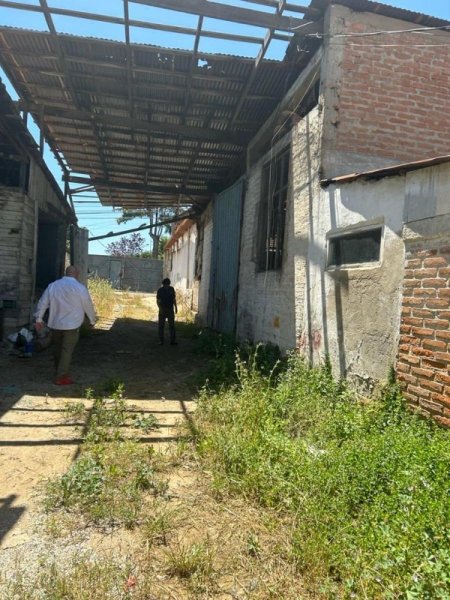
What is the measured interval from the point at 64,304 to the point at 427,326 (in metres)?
4.60

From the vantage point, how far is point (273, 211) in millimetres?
7500

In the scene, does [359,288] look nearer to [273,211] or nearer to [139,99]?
[273,211]

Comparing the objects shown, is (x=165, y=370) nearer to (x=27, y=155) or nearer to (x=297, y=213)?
(x=297, y=213)

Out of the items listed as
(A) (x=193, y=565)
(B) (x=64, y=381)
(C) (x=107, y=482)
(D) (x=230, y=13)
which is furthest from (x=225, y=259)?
(A) (x=193, y=565)

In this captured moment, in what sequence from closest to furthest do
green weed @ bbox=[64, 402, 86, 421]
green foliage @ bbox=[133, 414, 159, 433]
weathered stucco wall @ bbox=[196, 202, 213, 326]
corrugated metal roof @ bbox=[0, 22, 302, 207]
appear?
1. green foliage @ bbox=[133, 414, 159, 433]
2. green weed @ bbox=[64, 402, 86, 421]
3. corrugated metal roof @ bbox=[0, 22, 302, 207]
4. weathered stucco wall @ bbox=[196, 202, 213, 326]

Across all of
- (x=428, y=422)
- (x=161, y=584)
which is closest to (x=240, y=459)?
(x=161, y=584)

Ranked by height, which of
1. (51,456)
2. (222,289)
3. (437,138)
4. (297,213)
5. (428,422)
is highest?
(437,138)

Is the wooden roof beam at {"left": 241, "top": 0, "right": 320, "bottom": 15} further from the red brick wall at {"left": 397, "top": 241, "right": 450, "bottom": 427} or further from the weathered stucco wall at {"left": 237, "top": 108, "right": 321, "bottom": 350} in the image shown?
the red brick wall at {"left": 397, "top": 241, "right": 450, "bottom": 427}

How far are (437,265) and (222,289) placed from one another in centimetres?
725

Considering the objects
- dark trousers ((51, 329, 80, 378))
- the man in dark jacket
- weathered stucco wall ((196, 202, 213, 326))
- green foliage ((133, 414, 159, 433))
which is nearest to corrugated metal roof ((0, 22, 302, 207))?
weathered stucco wall ((196, 202, 213, 326))

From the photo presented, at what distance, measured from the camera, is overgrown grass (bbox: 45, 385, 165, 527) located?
2.68 metres

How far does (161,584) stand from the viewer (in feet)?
6.91

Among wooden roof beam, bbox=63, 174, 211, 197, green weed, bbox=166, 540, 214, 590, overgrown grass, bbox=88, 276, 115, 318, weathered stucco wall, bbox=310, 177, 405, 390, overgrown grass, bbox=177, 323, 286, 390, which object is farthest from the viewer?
overgrown grass, bbox=88, 276, 115, 318

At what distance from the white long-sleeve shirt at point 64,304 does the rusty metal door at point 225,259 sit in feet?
13.3
